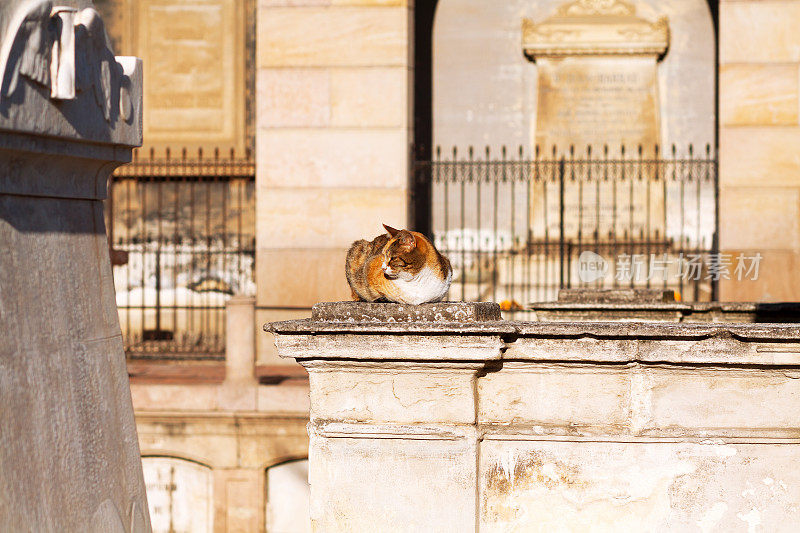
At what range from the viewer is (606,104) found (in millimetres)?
16766

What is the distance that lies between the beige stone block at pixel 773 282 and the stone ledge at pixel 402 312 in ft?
34.9

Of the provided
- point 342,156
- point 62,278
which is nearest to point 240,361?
point 342,156

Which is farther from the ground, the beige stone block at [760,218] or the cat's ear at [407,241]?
the beige stone block at [760,218]

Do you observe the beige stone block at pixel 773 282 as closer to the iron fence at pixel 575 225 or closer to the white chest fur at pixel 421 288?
the iron fence at pixel 575 225

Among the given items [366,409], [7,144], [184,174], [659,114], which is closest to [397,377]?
[366,409]

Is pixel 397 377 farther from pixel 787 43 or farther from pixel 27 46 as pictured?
pixel 787 43

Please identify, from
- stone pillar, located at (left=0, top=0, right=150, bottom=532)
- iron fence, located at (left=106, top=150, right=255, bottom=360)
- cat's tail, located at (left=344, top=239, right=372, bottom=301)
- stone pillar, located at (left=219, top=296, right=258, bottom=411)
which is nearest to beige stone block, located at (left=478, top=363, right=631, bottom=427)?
cat's tail, located at (left=344, top=239, right=372, bottom=301)

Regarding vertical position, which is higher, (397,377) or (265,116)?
(265,116)

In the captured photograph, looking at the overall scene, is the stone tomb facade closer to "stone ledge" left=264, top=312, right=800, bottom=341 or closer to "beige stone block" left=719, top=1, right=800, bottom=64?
"beige stone block" left=719, top=1, right=800, bottom=64

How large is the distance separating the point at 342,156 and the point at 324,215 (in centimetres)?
82

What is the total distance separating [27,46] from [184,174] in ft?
44.8

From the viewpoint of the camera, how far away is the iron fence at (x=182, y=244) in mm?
15789

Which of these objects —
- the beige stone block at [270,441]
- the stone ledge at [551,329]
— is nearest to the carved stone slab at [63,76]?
the stone ledge at [551,329]

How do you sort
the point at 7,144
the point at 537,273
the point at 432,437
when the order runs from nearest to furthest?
the point at 7,144, the point at 432,437, the point at 537,273
